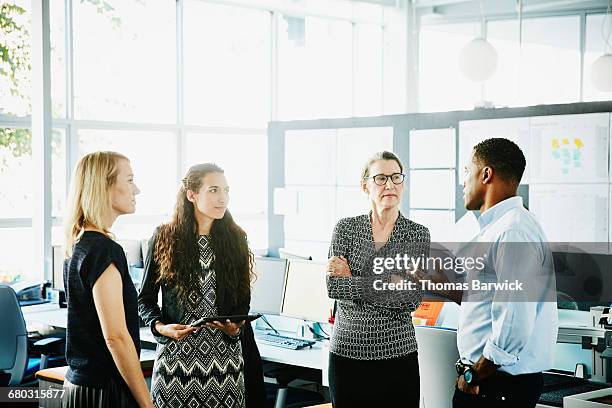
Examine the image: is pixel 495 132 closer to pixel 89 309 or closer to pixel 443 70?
pixel 443 70

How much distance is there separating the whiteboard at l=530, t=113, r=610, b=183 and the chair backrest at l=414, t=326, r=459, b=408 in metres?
3.15

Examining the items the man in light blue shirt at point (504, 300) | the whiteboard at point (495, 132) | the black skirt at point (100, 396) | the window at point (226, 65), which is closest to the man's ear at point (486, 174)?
the man in light blue shirt at point (504, 300)

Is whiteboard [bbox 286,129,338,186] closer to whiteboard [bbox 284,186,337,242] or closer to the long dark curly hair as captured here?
whiteboard [bbox 284,186,337,242]

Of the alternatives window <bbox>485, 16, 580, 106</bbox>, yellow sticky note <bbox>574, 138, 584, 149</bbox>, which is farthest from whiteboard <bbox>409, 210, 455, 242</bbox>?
window <bbox>485, 16, 580, 106</bbox>

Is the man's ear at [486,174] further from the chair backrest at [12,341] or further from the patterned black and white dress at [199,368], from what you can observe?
the chair backrest at [12,341]

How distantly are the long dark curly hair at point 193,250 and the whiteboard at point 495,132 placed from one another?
340cm

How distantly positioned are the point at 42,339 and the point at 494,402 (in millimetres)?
3643

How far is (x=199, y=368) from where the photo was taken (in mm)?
2795

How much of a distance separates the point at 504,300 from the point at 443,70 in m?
7.28

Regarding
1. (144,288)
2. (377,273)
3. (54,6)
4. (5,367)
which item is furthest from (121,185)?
(54,6)

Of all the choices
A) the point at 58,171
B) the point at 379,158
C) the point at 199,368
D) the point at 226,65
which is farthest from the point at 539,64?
the point at 199,368

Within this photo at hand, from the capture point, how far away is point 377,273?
2.76 m

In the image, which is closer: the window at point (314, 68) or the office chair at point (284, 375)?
the office chair at point (284, 375)

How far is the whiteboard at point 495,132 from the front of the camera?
20.2 feet
